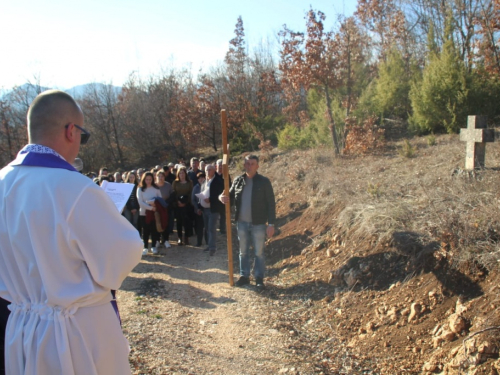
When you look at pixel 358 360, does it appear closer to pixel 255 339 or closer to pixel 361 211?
pixel 255 339

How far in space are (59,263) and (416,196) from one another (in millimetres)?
6286

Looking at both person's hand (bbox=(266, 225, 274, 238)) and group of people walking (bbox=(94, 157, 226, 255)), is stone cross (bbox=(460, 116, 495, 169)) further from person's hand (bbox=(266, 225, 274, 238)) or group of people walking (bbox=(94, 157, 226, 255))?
group of people walking (bbox=(94, 157, 226, 255))

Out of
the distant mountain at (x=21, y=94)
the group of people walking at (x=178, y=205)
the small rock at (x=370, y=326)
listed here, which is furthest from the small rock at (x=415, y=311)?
the distant mountain at (x=21, y=94)

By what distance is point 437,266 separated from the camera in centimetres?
504

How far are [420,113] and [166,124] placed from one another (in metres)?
17.7

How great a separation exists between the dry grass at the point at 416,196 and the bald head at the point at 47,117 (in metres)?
4.33

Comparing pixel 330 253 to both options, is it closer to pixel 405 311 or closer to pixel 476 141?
pixel 405 311

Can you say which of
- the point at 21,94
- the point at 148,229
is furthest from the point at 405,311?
the point at 21,94

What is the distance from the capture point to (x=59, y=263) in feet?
6.21

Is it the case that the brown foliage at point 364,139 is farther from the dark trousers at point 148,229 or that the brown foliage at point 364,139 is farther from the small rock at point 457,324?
the small rock at point 457,324

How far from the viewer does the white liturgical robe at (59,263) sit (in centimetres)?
187

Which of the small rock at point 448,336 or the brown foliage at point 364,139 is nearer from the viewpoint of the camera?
the small rock at point 448,336

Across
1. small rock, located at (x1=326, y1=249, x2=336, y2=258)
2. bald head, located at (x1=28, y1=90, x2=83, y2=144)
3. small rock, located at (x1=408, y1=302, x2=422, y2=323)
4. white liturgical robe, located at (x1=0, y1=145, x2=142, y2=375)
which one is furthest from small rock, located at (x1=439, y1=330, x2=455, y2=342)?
bald head, located at (x1=28, y1=90, x2=83, y2=144)

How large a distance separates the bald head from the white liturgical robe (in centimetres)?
14
